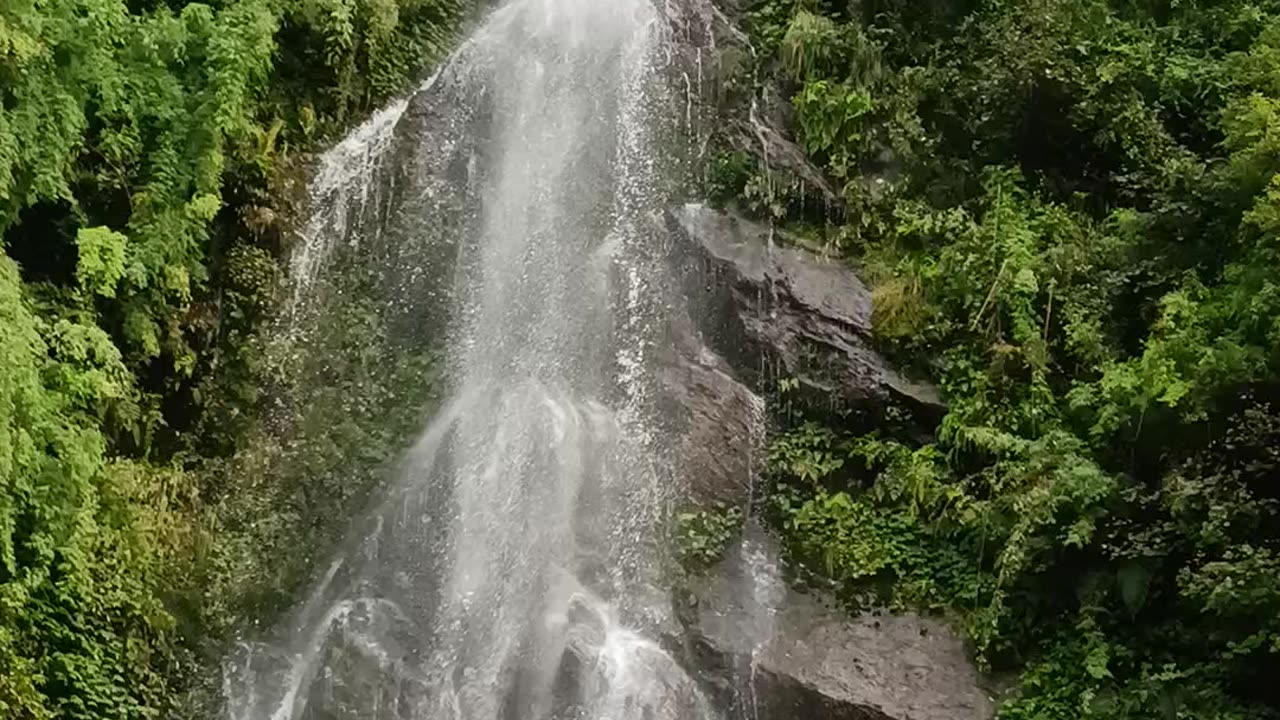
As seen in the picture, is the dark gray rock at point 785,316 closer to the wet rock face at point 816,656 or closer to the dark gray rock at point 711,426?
the dark gray rock at point 711,426

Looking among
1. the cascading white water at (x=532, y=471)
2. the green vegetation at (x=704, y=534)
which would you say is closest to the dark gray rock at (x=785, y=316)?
the cascading white water at (x=532, y=471)

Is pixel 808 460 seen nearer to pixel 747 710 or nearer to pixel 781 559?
pixel 781 559

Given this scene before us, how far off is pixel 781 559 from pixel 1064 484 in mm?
2215

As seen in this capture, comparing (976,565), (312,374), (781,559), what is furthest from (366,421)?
(976,565)

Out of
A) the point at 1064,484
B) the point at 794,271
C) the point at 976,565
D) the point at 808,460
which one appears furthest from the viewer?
the point at 794,271

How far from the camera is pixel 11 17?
774 cm

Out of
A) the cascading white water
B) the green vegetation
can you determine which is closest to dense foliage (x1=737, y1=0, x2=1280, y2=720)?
the green vegetation

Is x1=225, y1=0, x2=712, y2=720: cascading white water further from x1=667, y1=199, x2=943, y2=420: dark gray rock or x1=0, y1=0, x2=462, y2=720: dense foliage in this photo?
x1=0, y1=0, x2=462, y2=720: dense foliage

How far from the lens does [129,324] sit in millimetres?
8586

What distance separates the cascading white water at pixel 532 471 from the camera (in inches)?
318

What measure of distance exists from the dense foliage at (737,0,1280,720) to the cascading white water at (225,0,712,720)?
1259mm

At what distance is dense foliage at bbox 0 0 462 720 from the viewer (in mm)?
7359

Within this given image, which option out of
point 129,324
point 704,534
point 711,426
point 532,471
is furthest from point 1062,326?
point 129,324

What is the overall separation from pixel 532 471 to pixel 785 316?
8.16 feet
